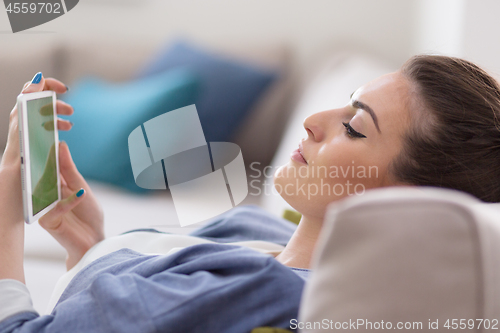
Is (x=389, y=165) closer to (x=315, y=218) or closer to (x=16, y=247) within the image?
(x=315, y=218)

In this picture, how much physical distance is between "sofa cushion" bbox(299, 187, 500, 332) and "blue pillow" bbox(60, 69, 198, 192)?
106 centimetres

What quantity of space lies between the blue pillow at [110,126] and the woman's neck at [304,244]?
69 centimetres

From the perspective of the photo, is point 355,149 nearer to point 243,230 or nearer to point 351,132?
point 351,132

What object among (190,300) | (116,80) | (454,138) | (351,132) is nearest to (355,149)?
(351,132)

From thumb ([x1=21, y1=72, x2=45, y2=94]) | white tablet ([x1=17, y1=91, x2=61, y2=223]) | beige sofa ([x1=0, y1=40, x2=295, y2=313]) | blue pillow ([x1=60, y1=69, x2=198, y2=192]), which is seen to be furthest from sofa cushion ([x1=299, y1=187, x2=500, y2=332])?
blue pillow ([x1=60, y1=69, x2=198, y2=192])

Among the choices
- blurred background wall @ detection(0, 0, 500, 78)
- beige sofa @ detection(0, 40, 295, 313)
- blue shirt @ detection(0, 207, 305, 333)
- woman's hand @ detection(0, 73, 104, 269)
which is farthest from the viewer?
blurred background wall @ detection(0, 0, 500, 78)

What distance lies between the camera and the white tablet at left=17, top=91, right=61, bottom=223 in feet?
2.30

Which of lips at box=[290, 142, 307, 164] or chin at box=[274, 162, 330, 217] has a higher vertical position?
lips at box=[290, 142, 307, 164]

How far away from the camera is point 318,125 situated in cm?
75

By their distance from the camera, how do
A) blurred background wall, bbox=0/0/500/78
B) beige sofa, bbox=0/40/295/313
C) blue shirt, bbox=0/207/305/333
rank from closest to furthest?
1. blue shirt, bbox=0/207/305/333
2. beige sofa, bbox=0/40/295/313
3. blurred background wall, bbox=0/0/500/78

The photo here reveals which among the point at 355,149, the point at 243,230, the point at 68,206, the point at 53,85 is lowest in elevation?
the point at 243,230

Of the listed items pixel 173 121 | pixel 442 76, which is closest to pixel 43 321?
pixel 442 76

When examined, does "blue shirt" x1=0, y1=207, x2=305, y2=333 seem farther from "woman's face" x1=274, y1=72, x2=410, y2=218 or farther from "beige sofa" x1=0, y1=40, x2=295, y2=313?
"beige sofa" x1=0, y1=40, x2=295, y2=313

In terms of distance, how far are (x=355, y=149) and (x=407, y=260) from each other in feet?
1.29
